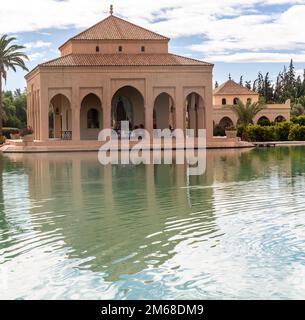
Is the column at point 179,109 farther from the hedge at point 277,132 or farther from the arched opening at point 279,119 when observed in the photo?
the arched opening at point 279,119

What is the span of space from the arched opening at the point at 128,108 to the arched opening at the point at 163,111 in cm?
95

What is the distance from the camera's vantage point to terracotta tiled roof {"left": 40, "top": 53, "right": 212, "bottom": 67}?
38.4 meters

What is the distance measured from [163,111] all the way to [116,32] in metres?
5.97

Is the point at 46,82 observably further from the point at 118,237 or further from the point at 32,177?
the point at 118,237

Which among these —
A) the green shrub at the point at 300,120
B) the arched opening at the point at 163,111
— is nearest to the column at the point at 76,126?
the arched opening at the point at 163,111

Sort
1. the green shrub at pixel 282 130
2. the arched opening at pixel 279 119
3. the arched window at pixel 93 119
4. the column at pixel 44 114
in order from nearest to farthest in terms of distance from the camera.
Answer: the column at pixel 44 114 < the arched window at pixel 93 119 < the green shrub at pixel 282 130 < the arched opening at pixel 279 119

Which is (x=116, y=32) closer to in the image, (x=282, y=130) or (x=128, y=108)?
(x=128, y=108)

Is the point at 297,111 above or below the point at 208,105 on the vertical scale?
above

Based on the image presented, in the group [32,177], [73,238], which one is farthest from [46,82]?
[73,238]

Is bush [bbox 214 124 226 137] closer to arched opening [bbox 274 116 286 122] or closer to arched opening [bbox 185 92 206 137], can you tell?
arched opening [bbox 274 116 286 122]

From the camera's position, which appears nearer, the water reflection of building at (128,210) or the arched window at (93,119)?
the water reflection of building at (128,210)

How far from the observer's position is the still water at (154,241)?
6.81m

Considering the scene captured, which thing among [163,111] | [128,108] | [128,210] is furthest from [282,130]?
[128,210]

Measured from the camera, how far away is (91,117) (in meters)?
41.6
